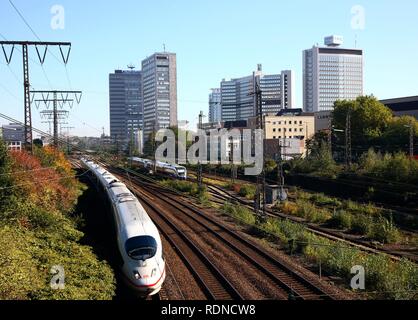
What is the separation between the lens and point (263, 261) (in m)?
18.5

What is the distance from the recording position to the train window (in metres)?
14.9

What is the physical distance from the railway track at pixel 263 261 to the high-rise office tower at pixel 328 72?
16602 centimetres

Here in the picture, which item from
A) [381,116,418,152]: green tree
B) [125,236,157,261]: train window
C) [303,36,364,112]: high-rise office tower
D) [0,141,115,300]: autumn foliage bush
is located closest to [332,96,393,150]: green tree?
[381,116,418,152]: green tree

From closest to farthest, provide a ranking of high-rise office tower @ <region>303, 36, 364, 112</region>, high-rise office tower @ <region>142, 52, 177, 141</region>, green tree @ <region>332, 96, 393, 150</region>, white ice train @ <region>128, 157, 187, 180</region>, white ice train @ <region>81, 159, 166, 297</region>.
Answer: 1. white ice train @ <region>81, 159, 166, 297</region>
2. white ice train @ <region>128, 157, 187, 180</region>
3. green tree @ <region>332, 96, 393, 150</region>
4. high-rise office tower @ <region>142, 52, 177, 141</region>
5. high-rise office tower @ <region>303, 36, 364, 112</region>

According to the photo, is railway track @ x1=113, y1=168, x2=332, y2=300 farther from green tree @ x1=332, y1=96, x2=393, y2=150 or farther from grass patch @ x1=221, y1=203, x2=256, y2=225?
green tree @ x1=332, y1=96, x2=393, y2=150

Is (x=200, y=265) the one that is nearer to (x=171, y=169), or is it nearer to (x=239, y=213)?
(x=239, y=213)

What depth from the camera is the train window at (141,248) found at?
14.9 m

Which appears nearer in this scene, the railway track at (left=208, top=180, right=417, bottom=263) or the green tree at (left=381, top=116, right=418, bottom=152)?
the railway track at (left=208, top=180, right=417, bottom=263)

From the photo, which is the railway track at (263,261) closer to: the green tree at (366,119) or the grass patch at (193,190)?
the grass patch at (193,190)

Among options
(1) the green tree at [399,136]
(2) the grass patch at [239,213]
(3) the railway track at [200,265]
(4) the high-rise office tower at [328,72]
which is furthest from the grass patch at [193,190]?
(4) the high-rise office tower at [328,72]

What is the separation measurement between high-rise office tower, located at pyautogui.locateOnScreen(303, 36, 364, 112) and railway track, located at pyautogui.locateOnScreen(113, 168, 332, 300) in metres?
166

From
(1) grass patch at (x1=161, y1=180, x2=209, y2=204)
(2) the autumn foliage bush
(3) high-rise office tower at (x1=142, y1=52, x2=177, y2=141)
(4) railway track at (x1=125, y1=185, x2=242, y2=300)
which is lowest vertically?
(4) railway track at (x1=125, y1=185, x2=242, y2=300)

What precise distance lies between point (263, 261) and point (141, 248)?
562 cm
